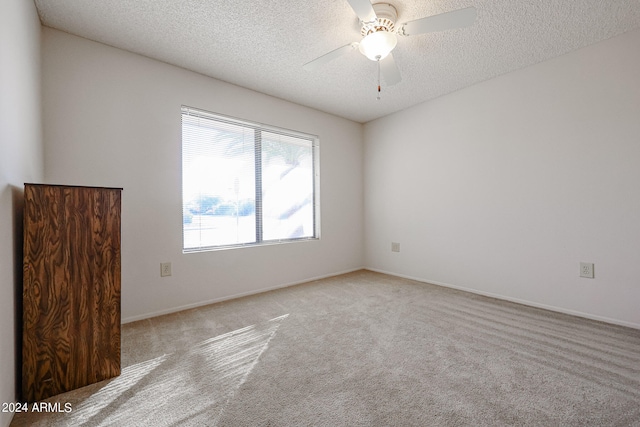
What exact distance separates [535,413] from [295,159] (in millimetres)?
3239

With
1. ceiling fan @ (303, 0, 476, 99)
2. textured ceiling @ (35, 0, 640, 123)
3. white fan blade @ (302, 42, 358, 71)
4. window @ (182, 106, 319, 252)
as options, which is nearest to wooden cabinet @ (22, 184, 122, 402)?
window @ (182, 106, 319, 252)

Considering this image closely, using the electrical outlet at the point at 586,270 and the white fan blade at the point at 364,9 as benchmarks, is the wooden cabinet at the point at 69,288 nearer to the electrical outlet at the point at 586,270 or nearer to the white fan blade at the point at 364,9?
the white fan blade at the point at 364,9

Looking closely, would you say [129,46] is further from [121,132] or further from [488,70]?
[488,70]

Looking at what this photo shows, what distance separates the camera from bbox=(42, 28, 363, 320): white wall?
7.06ft

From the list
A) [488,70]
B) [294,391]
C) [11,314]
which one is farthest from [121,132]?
[488,70]

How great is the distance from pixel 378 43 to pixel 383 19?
0.56 feet

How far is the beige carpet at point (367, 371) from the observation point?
1.28m

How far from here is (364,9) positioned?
64.6 inches

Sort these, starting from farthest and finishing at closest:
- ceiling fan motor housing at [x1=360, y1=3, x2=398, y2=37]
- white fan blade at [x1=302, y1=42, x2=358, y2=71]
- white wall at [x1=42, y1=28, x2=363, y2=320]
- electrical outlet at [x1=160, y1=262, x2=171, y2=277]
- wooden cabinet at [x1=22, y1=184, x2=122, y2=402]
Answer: electrical outlet at [x1=160, y1=262, x2=171, y2=277] → white wall at [x1=42, y1=28, x2=363, y2=320] → white fan blade at [x1=302, y1=42, x2=358, y2=71] → ceiling fan motor housing at [x1=360, y1=3, x2=398, y2=37] → wooden cabinet at [x1=22, y1=184, x2=122, y2=402]

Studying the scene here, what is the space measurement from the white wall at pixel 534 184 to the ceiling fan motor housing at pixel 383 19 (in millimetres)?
1714

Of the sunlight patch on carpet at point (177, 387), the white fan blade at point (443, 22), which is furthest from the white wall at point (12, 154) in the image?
the white fan blade at point (443, 22)

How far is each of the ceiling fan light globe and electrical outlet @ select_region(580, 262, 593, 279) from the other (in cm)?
248

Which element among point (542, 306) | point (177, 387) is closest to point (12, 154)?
point (177, 387)

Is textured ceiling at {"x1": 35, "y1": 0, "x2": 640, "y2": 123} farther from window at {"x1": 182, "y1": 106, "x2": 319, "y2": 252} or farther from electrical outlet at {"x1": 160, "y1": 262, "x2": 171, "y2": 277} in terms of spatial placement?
electrical outlet at {"x1": 160, "y1": 262, "x2": 171, "y2": 277}
